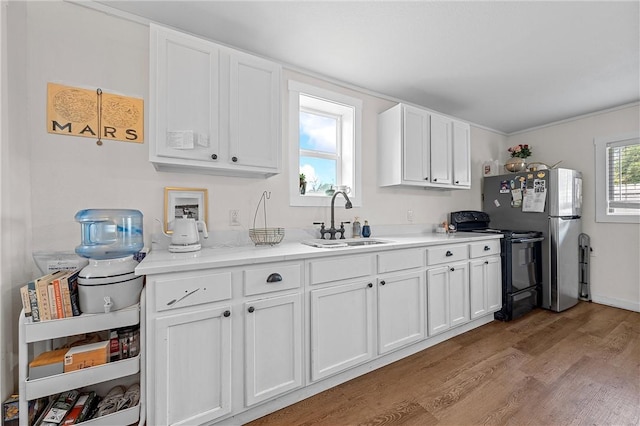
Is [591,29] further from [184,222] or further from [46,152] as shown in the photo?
[46,152]

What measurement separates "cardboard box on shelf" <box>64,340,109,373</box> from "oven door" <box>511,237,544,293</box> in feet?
11.6

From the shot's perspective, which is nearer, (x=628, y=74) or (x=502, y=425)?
(x=502, y=425)

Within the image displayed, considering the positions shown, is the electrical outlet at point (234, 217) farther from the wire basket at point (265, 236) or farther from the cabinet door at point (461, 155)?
the cabinet door at point (461, 155)

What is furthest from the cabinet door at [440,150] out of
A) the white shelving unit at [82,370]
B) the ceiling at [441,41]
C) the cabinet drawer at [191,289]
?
the white shelving unit at [82,370]

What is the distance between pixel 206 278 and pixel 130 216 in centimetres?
76

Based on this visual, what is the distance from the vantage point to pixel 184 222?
1690 mm

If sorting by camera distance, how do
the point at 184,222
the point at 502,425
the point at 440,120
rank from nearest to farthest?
the point at 502,425, the point at 184,222, the point at 440,120

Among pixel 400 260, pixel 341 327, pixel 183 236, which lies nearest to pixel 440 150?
pixel 400 260

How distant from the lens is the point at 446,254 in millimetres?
2434

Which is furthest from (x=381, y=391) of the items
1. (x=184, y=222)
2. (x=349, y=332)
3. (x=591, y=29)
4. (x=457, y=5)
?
(x=591, y=29)

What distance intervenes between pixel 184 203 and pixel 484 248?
2.81 m

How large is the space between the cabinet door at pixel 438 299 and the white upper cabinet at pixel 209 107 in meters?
1.59

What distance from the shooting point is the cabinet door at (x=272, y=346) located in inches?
58.9

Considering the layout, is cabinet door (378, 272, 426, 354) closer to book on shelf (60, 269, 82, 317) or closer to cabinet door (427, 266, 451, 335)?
cabinet door (427, 266, 451, 335)
